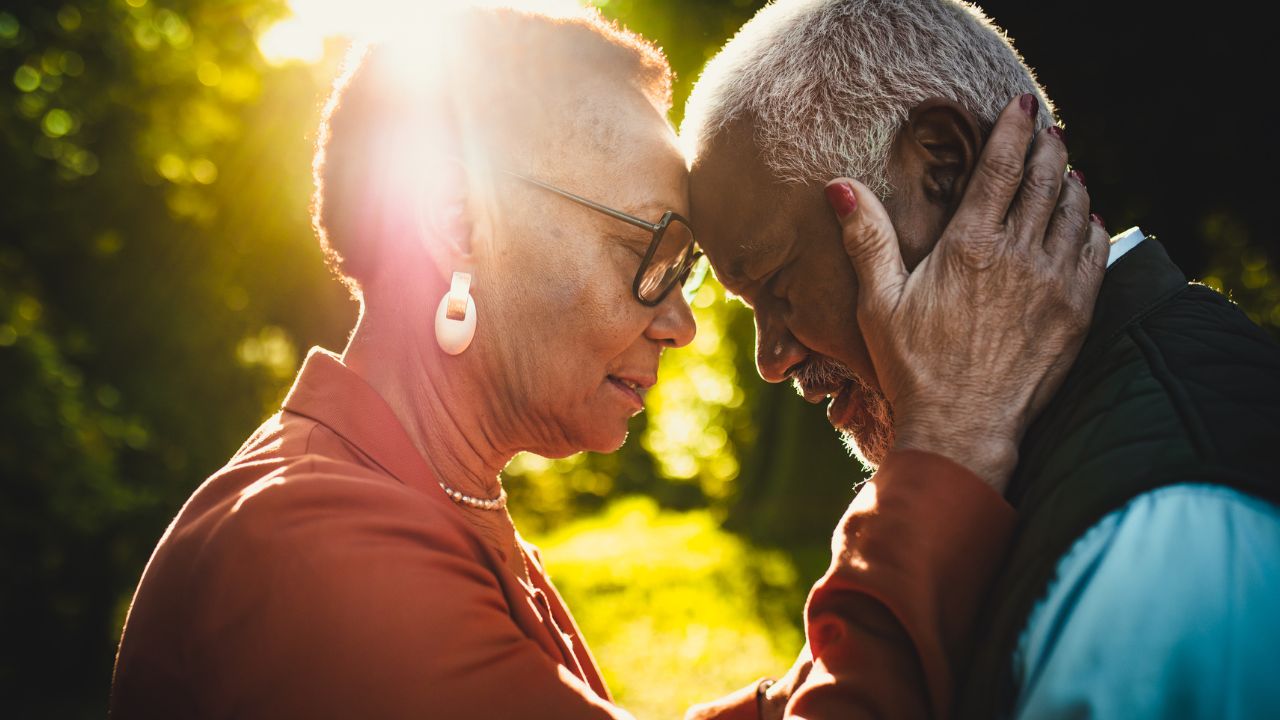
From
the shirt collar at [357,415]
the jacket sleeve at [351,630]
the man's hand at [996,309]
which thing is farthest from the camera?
the shirt collar at [357,415]

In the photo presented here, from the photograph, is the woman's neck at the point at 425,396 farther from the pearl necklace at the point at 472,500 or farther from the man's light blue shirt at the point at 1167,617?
the man's light blue shirt at the point at 1167,617

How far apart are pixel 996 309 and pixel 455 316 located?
1.40 meters

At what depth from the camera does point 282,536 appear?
1799 mm

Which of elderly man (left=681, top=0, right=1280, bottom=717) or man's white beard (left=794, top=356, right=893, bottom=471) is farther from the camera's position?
man's white beard (left=794, top=356, right=893, bottom=471)

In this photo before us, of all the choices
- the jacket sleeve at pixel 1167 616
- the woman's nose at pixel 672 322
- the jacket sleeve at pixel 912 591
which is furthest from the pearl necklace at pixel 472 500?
the jacket sleeve at pixel 1167 616

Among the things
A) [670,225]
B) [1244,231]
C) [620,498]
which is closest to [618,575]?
[1244,231]

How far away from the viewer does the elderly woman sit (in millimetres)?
1761

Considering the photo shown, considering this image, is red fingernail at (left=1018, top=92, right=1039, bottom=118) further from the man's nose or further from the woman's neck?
the woman's neck

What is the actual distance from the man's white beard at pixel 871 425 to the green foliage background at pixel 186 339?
4.59 meters

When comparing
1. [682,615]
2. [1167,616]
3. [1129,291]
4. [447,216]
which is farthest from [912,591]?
[682,615]

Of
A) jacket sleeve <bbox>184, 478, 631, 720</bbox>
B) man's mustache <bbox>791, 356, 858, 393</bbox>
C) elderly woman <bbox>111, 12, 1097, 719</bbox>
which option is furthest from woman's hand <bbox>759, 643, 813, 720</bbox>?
jacket sleeve <bbox>184, 478, 631, 720</bbox>

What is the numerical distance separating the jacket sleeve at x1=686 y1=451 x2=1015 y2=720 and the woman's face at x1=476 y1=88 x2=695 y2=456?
0.96 meters

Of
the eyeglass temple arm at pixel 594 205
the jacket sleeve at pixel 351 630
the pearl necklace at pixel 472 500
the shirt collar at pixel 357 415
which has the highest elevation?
the eyeglass temple arm at pixel 594 205

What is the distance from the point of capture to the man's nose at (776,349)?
2719 millimetres
